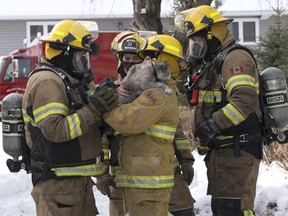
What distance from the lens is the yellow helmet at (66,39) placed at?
14.0 feet

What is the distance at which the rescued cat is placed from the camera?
4.11 meters

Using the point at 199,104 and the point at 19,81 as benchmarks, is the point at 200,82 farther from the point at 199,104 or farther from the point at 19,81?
the point at 19,81

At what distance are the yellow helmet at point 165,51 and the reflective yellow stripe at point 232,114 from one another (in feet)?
1.69

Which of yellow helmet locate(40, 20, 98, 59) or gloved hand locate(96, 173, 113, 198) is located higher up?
yellow helmet locate(40, 20, 98, 59)

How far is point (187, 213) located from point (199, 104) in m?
0.99

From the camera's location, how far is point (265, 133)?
512 cm

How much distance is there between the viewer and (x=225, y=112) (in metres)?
4.75

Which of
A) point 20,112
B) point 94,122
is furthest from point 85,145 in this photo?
point 20,112

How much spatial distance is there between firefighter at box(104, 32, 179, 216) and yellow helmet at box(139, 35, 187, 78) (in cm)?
58

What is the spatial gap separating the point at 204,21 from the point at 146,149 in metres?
1.54

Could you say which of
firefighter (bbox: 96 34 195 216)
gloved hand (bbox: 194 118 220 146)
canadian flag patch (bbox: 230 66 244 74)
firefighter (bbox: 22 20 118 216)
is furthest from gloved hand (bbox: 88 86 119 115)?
canadian flag patch (bbox: 230 66 244 74)

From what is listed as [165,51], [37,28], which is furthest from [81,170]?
[37,28]

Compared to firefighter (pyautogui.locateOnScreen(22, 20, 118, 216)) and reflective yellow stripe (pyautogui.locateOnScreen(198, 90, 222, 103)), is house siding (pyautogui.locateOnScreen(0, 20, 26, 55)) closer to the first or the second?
reflective yellow stripe (pyautogui.locateOnScreen(198, 90, 222, 103))

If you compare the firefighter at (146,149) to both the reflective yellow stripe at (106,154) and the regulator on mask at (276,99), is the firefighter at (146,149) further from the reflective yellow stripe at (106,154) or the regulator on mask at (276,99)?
the regulator on mask at (276,99)
